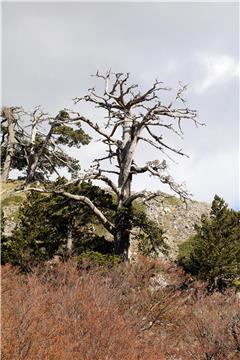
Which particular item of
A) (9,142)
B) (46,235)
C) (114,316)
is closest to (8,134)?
(9,142)

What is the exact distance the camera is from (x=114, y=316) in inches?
564

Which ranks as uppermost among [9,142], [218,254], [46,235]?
[9,142]

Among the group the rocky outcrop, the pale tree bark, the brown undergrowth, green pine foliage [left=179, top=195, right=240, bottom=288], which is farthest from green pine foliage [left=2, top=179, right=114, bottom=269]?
the rocky outcrop

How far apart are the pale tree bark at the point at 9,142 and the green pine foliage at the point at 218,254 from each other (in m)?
16.3

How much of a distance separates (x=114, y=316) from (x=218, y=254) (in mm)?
12165

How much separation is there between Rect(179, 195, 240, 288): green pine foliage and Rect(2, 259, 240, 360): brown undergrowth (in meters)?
2.24

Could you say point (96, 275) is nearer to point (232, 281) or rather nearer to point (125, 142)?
point (125, 142)

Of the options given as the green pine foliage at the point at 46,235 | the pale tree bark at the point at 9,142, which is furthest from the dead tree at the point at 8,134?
the green pine foliage at the point at 46,235

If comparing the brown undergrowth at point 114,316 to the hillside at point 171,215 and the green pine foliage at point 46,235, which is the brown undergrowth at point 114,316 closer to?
the green pine foliage at point 46,235

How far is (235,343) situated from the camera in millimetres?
15781

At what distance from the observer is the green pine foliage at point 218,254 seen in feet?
81.3

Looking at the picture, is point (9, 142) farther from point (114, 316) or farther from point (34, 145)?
point (114, 316)

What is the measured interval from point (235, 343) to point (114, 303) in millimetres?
4813

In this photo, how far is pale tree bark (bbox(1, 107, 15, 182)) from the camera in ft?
112
